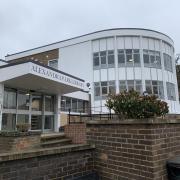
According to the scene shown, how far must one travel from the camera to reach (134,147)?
11.8 ft

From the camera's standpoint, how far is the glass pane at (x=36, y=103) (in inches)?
583

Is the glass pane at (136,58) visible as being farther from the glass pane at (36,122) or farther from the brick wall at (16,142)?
the brick wall at (16,142)

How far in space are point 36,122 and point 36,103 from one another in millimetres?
1141

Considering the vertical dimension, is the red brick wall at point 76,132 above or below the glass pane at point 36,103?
below

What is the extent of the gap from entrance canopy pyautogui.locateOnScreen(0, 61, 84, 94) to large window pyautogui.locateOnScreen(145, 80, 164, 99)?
11985mm

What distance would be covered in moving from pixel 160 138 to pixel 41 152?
1.67 meters

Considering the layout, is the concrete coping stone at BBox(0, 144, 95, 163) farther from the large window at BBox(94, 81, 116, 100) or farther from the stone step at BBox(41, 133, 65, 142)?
the large window at BBox(94, 81, 116, 100)

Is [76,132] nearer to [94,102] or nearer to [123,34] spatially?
[94,102]

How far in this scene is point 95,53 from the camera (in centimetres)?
2602

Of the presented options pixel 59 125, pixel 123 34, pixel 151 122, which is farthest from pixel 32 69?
pixel 123 34

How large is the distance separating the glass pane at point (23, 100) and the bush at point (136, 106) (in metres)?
10.3

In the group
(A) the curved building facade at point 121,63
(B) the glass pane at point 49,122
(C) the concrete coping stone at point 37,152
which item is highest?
(A) the curved building facade at point 121,63

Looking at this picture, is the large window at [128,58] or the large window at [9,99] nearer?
the large window at [9,99]

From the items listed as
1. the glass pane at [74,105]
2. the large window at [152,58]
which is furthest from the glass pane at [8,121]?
the large window at [152,58]
